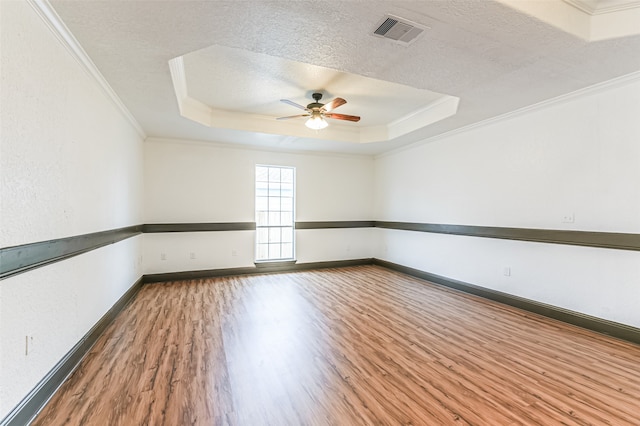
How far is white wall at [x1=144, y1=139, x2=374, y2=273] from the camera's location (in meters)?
4.97

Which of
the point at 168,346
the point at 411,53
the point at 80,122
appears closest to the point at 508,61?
the point at 411,53

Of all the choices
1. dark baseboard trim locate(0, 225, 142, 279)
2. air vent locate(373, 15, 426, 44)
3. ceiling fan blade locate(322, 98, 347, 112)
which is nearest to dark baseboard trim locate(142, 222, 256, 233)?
dark baseboard trim locate(0, 225, 142, 279)

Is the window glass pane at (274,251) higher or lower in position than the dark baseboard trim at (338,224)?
lower

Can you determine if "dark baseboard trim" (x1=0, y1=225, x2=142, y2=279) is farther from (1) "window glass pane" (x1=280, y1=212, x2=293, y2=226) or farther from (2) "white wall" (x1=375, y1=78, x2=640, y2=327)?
(2) "white wall" (x1=375, y1=78, x2=640, y2=327)

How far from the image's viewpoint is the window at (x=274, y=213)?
19.1 feet

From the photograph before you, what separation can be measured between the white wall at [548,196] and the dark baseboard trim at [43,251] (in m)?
4.72

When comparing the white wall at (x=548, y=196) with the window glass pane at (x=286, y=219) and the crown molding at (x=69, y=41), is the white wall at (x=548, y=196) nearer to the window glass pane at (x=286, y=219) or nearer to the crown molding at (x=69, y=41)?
the window glass pane at (x=286, y=219)

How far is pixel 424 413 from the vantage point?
1.73m

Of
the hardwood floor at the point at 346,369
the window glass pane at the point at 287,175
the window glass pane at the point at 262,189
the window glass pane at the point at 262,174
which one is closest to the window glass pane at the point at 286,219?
the window glass pane at the point at 262,189

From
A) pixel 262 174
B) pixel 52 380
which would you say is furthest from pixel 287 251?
pixel 52 380

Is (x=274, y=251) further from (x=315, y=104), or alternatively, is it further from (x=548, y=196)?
(x=548, y=196)

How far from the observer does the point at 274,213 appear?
593 centimetres

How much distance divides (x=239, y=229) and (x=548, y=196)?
4811 millimetres

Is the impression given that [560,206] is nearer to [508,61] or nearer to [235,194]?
[508,61]
